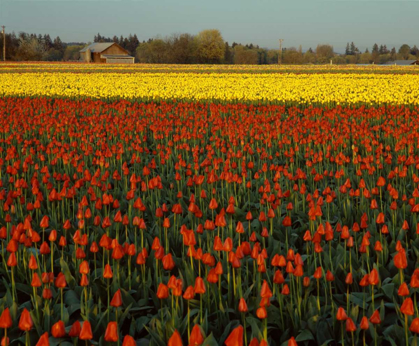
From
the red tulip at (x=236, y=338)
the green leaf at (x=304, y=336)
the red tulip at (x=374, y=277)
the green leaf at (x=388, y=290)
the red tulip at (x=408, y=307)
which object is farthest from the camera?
the green leaf at (x=388, y=290)

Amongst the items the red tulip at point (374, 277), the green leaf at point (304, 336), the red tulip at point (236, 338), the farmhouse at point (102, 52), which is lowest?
the green leaf at point (304, 336)

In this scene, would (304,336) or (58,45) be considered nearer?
(304,336)

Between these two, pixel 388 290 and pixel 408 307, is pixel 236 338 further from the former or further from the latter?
pixel 388 290

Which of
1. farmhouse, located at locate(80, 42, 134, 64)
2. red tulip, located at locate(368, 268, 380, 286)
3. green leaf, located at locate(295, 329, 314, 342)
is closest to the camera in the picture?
red tulip, located at locate(368, 268, 380, 286)

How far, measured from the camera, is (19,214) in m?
5.42

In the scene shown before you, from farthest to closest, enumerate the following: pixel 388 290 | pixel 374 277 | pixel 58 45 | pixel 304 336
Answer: pixel 58 45 → pixel 388 290 → pixel 304 336 → pixel 374 277

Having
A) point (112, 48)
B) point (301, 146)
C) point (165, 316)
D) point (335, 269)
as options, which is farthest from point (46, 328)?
point (112, 48)

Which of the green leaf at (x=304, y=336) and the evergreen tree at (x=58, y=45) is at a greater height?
the evergreen tree at (x=58, y=45)

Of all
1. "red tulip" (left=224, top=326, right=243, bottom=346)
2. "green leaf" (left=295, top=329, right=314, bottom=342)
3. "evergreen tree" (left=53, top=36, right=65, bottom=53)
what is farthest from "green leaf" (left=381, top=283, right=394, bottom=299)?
"evergreen tree" (left=53, top=36, right=65, bottom=53)

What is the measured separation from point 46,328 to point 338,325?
1.82 metres

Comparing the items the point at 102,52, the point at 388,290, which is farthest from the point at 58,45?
the point at 388,290

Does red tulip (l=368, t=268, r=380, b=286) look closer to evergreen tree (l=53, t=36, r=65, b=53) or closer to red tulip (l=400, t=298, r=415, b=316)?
red tulip (l=400, t=298, r=415, b=316)

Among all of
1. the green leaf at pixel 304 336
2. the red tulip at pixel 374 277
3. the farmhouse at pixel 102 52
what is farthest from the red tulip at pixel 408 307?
the farmhouse at pixel 102 52

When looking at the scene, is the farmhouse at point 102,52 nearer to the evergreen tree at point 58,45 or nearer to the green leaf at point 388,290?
the evergreen tree at point 58,45
